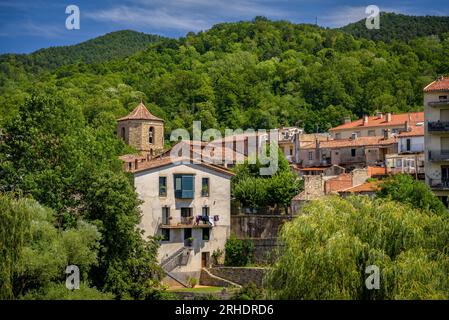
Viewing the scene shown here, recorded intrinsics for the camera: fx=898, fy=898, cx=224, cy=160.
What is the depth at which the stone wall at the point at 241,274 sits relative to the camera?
50.0m

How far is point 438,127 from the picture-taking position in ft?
190

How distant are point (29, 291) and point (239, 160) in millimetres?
39913

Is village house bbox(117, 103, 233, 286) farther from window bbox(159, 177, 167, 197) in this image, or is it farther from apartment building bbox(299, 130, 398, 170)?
apartment building bbox(299, 130, 398, 170)

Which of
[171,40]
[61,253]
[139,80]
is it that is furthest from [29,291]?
[171,40]

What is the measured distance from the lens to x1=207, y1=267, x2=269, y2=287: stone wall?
5002cm

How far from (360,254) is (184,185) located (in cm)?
2127

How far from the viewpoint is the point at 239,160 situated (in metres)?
78.4

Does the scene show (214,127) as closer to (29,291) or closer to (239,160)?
(239,160)

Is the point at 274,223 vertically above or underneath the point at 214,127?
underneath

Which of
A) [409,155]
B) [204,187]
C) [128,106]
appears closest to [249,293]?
[204,187]

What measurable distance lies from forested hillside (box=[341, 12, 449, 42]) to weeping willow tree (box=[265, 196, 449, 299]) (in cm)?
13772

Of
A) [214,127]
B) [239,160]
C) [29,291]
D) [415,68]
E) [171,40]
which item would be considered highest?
[171,40]

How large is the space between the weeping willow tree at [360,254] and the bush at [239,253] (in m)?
15.4

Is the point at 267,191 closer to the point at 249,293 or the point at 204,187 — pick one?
the point at 204,187
